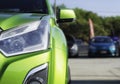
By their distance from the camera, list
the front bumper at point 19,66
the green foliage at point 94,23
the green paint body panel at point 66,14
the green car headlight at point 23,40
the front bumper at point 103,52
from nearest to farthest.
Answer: the front bumper at point 19,66 → the green car headlight at point 23,40 → the green paint body panel at point 66,14 → the front bumper at point 103,52 → the green foliage at point 94,23

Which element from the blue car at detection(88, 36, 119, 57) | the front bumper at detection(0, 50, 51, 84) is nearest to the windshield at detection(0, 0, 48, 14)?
the front bumper at detection(0, 50, 51, 84)

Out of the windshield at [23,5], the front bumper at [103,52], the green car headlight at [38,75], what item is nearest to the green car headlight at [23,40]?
the green car headlight at [38,75]

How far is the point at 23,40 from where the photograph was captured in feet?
11.6

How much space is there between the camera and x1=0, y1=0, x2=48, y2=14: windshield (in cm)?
521

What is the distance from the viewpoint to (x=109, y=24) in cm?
10762

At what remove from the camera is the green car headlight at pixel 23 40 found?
348 centimetres

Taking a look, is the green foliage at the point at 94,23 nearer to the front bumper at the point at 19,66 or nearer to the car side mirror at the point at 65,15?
the car side mirror at the point at 65,15

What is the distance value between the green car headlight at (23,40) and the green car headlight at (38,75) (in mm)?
168

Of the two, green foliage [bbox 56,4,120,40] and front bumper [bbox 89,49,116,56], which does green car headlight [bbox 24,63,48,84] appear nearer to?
front bumper [bbox 89,49,116,56]

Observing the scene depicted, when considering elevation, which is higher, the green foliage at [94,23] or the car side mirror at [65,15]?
the car side mirror at [65,15]

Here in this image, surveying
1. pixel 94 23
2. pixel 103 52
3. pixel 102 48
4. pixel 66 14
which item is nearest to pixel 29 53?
pixel 66 14

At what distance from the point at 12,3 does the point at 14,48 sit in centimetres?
204

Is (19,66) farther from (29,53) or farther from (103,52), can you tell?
(103,52)

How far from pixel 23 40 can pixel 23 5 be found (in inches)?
72.7
